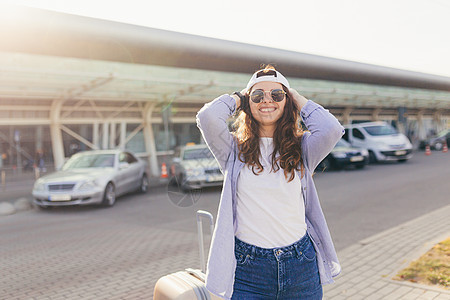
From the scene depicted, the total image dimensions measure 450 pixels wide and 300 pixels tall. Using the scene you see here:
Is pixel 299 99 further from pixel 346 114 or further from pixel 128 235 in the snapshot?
pixel 346 114

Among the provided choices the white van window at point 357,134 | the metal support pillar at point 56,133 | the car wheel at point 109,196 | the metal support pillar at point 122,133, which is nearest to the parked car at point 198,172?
the car wheel at point 109,196

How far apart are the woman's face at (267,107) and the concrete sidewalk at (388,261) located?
261 centimetres

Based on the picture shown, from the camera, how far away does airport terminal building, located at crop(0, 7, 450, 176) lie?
10.4m

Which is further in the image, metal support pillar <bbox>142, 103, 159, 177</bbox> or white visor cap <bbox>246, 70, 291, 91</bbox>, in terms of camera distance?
metal support pillar <bbox>142, 103, 159, 177</bbox>

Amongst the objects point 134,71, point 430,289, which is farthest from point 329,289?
point 134,71

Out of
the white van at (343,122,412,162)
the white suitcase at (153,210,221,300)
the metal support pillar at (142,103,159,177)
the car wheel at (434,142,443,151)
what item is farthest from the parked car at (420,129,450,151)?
the white suitcase at (153,210,221,300)

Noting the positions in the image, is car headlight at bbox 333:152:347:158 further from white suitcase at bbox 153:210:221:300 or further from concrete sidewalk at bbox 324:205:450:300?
white suitcase at bbox 153:210:221:300

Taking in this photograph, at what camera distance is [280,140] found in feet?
6.70

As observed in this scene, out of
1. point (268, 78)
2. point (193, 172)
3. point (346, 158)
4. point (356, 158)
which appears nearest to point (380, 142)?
point (356, 158)

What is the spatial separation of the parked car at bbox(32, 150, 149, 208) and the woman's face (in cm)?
916

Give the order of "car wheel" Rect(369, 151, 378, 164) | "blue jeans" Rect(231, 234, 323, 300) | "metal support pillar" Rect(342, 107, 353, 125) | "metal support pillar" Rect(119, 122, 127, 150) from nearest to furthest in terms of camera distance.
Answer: "blue jeans" Rect(231, 234, 323, 300), "metal support pillar" Rect(119, 122, 127, 150), "car wheel" Rect(369, 151, 378, 164), "metal support pillar" Rect(342, 107, 353, 125)

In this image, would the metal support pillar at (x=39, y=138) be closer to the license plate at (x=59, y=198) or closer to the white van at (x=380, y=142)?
the license plate at (x=59, y=198)

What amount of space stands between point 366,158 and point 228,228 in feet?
56.2

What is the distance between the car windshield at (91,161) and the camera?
1183 cm
